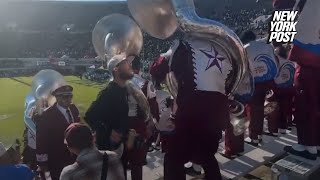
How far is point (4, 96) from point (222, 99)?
17147mm

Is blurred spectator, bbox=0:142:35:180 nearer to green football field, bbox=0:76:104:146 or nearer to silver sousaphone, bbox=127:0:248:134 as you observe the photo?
silver sousaphone, bbox=127:0:248:134

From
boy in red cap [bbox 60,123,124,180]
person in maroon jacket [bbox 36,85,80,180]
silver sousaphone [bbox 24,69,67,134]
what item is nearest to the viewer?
boy in red cap [bbox 60,123,124,180]

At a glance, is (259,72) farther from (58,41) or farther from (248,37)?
(58,41)

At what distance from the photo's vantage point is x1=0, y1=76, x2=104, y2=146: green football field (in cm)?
1099

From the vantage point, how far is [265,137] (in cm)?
558

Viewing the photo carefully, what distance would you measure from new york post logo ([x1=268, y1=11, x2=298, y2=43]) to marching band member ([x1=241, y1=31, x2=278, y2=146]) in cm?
30

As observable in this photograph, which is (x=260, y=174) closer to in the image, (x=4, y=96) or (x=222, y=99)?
(x=222, y=99)

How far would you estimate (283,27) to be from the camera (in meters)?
3.99

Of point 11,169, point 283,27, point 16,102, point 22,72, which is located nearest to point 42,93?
point 11,169

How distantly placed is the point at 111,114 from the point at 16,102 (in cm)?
1475

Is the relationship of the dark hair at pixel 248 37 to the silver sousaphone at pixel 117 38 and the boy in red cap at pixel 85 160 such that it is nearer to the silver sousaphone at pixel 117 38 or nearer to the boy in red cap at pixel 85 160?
the silver sousaphone at pixel 117 38

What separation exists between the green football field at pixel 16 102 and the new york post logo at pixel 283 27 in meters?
5.78

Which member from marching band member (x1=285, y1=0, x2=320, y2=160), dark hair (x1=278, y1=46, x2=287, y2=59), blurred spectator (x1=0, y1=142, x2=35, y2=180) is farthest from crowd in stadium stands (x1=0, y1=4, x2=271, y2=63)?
blurred spectator (x1=0, y1=142, x2=35, y2=180)

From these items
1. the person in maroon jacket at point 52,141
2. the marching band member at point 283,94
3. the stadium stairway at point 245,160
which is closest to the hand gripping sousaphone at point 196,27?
the person in maroon jacket at point 52,141
